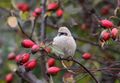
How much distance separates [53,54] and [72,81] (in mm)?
192

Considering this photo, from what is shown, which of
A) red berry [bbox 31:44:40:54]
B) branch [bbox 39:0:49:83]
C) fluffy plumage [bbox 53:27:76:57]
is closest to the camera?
red berry [bbox 31:44:40:54]

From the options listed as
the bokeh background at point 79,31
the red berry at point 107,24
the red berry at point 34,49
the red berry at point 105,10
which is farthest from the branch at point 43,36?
the red berry at point 105,10

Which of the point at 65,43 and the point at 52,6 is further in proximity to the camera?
the point at 52,6

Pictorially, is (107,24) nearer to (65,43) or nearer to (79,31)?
(65,43)

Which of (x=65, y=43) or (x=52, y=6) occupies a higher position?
(x=52, y=6)

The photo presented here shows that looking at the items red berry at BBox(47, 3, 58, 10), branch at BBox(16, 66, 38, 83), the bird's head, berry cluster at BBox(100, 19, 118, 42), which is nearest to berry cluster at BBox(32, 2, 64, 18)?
red berry at BBox(47, 3, 58, 10)

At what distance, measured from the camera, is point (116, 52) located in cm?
350

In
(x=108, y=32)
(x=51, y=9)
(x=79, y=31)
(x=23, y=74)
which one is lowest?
(x=23, y=74)

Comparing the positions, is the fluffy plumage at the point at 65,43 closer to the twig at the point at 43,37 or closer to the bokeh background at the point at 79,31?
the twig at the point at 43,37

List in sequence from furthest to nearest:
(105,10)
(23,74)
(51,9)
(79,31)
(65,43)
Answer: (105,10)
(79,31)
(51,9)
(23,74)
(65,43)

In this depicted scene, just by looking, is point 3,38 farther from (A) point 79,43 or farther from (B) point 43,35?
(B) point 43,35

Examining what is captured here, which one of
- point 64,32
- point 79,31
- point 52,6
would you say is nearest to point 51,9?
point 52,6

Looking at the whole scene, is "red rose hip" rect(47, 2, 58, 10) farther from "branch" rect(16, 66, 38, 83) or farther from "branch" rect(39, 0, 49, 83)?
"branch" rect(16, 66, 38, 83)

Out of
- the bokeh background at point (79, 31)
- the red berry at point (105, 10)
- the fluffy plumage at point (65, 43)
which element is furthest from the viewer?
the red berry at point (105, 10)
